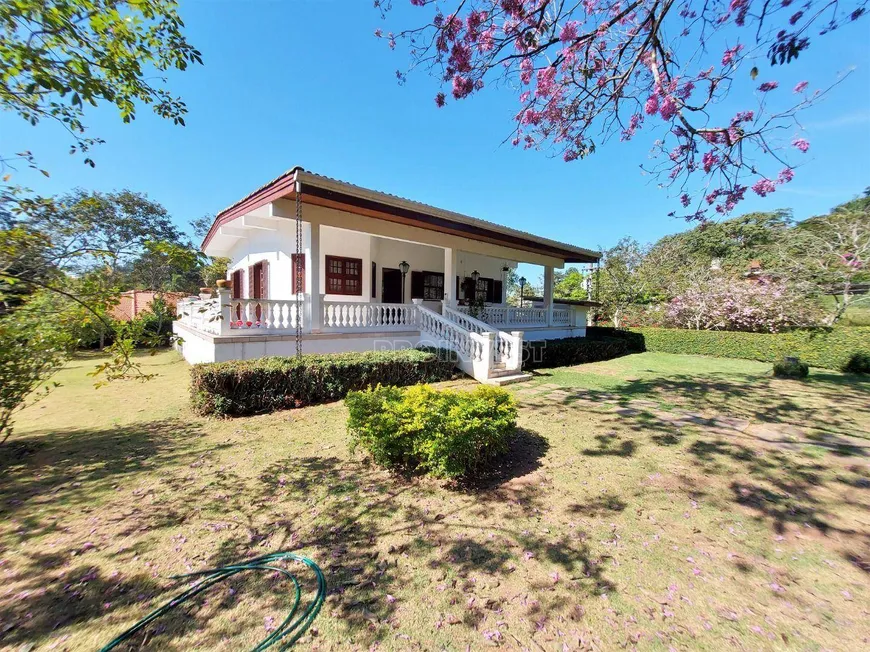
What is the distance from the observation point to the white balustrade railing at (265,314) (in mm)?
7094

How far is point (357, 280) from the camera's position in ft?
36.0

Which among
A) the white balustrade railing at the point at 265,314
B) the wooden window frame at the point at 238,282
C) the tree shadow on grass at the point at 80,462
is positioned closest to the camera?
the tree shadow on grass at the point at 80,462

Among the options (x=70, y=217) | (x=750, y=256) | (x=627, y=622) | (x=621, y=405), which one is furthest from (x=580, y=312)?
(x=750, y=256)

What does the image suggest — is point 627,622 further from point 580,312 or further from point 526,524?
point 580,312

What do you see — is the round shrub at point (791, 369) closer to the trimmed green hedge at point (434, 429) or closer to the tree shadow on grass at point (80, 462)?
the trimmed green hedge at point (434, 429)

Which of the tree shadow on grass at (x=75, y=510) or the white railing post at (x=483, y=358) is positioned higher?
the white railing post at (x=483, y=358)

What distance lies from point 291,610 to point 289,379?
433 cm

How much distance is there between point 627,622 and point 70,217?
5.81m

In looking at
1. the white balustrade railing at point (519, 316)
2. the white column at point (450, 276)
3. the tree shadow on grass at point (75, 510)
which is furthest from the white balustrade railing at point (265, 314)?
the white balustrade railing at point (519, 316)

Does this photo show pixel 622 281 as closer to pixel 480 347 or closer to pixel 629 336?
pixel 629 336

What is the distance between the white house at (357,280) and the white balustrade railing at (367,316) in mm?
30

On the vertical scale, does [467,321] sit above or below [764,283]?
below

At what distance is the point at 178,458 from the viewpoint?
4.14 m

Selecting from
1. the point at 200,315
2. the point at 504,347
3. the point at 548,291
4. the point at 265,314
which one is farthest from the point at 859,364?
the point at 200,315
